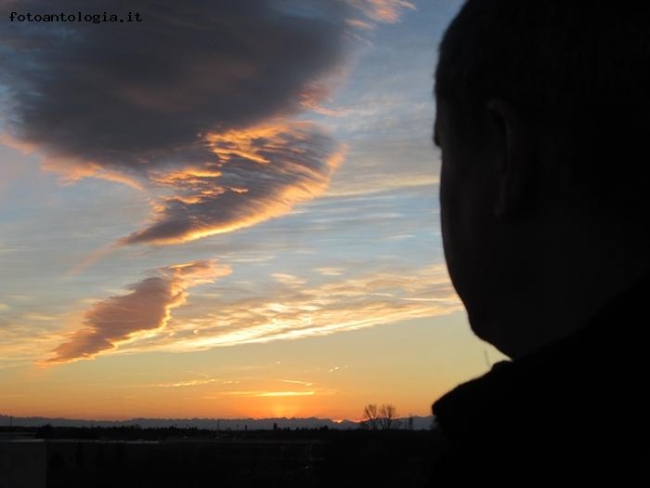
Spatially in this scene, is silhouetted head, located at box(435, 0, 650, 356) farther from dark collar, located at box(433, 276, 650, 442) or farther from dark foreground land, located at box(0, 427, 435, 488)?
dark foreground land, located at box(0, 427, 435, 488)

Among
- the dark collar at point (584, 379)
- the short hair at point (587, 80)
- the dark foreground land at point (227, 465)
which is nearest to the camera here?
the dark collar at point (584, 379)

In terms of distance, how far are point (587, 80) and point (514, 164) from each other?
17 cm

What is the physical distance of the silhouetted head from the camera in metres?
1.33

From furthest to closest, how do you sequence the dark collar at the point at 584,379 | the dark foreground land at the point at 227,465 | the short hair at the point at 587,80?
1. the dark foreground land at the point at 227,465
2. the short hair at the point at 587,80
3. the dark collar at the point at 584,379

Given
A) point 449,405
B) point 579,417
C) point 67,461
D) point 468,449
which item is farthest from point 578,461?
point 67,461

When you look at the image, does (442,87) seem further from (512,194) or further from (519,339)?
(519,339)

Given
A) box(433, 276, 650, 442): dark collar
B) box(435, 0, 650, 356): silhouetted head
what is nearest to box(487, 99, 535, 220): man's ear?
box(435, 0, 650, 356): silhouetted head

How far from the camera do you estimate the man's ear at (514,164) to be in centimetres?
140

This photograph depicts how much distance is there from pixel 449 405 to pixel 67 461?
71603 millimetres

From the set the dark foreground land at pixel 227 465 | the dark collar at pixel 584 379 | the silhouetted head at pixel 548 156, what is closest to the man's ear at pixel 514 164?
the silhouetted head at pixel 548 156

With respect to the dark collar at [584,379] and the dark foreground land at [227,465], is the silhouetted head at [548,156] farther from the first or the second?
the dark foreground land at [227,465]

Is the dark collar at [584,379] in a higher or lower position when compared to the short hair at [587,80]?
lower

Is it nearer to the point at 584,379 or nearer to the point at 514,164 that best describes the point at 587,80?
the point at 514,164

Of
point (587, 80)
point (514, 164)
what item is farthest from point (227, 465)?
point (587, 80)
